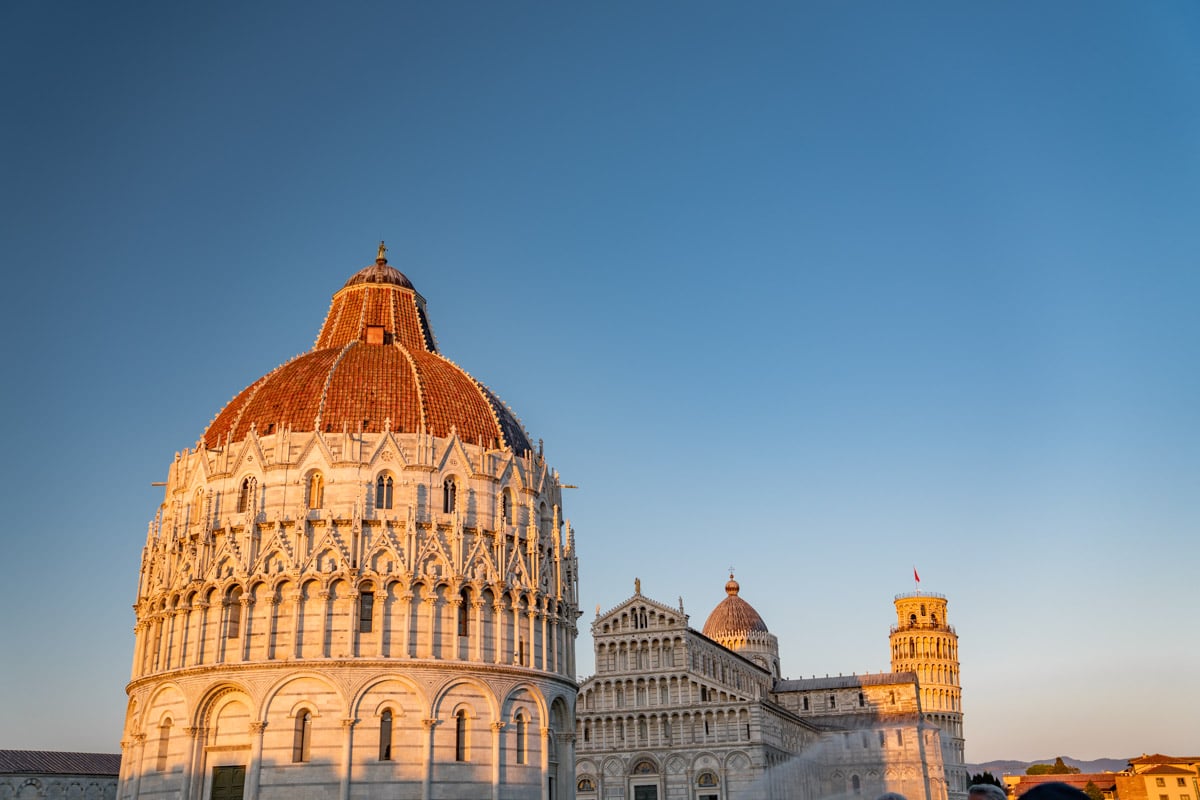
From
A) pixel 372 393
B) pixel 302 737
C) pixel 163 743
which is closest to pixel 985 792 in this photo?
pixel 302 737

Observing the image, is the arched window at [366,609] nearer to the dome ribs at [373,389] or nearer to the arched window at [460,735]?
the arched window at [460,735]

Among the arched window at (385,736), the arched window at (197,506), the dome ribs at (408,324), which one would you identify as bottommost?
the arched window at (385,736)

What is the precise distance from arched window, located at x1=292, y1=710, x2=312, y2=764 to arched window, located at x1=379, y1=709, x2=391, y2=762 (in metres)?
2.94

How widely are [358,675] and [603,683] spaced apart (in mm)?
50425

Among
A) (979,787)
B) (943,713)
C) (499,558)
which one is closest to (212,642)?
(499,558)

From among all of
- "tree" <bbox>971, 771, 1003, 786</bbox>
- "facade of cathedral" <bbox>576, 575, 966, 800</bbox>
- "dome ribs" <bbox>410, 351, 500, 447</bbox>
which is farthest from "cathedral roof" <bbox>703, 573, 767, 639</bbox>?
"dome ribs" <bbox>410, 351, 500, 447</bbox>

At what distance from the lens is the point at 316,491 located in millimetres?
52031

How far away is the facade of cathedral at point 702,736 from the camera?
91.2 meters

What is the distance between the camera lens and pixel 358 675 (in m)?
48.6

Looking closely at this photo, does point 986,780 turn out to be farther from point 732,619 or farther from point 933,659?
point 933,659

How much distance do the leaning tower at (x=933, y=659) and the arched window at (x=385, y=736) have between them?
101755mm

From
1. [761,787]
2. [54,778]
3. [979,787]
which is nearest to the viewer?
[979,787]

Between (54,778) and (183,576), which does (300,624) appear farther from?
(54,778)

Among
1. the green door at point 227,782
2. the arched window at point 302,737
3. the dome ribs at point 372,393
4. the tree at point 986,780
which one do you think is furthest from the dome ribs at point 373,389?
the tree at point 986,780
